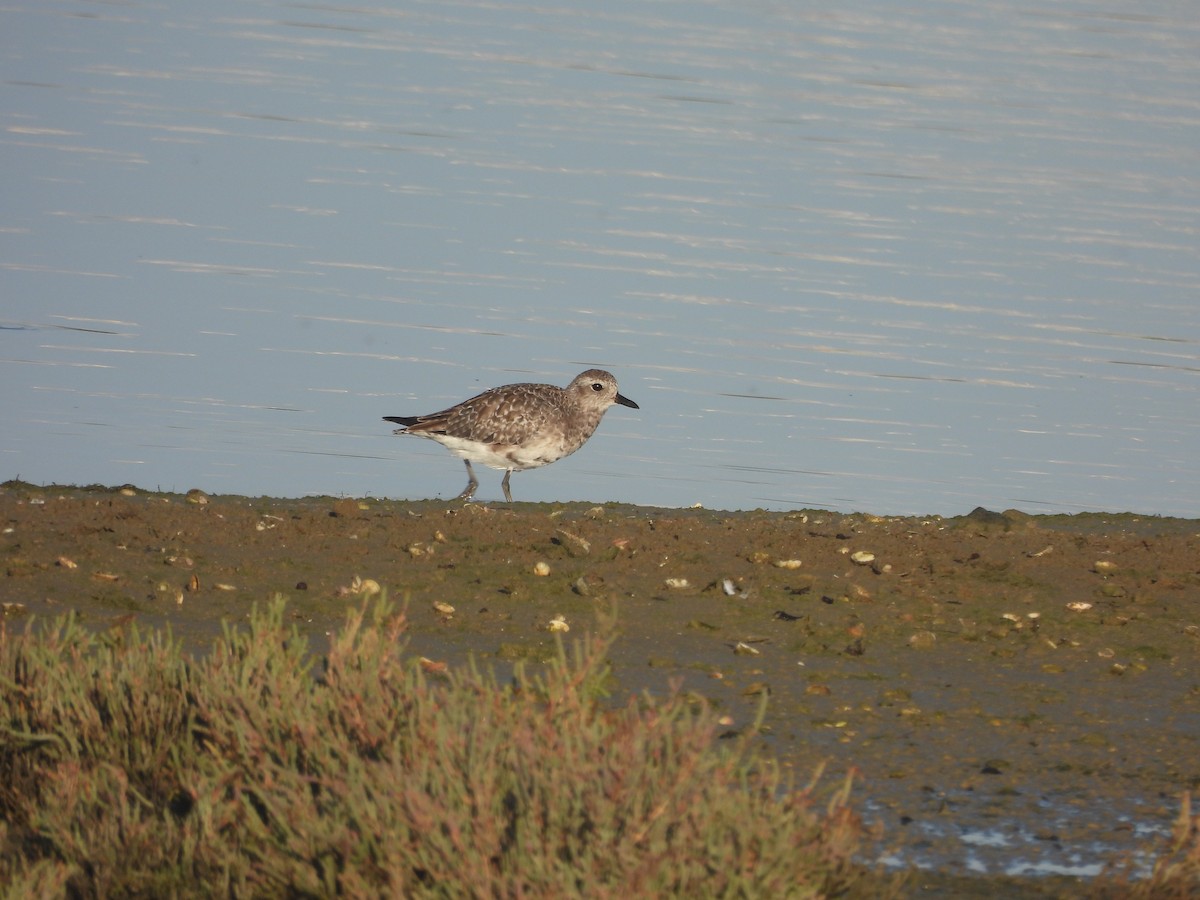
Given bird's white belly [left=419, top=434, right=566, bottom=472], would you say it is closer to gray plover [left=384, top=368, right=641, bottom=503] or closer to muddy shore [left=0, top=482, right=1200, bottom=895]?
gray plover [left=384, top=368, right=641, bottom=503]

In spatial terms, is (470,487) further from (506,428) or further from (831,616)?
(831,616)

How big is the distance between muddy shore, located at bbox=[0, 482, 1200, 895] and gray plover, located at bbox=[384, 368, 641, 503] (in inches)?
→ 105

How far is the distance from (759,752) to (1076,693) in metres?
2.02

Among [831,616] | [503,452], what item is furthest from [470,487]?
[831,616]

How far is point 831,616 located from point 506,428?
6.06 m

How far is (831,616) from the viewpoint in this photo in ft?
28.3

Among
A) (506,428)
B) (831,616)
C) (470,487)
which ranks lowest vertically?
(831,616)

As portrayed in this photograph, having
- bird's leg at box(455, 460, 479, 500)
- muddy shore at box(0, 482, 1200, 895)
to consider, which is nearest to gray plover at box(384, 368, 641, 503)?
bird's leg at box(455, 460, 479, 500)

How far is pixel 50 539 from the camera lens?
9.09m

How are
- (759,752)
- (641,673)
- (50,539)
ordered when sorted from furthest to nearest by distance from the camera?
(50,539), (641,673), (759,752)

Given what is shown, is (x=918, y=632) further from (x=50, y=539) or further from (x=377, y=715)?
(x=50, y=539)

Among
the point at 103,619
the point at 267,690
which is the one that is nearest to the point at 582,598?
the point at 103,619

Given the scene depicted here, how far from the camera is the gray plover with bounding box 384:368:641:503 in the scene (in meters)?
14.1

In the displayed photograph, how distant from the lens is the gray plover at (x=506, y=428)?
1412 centimetres
